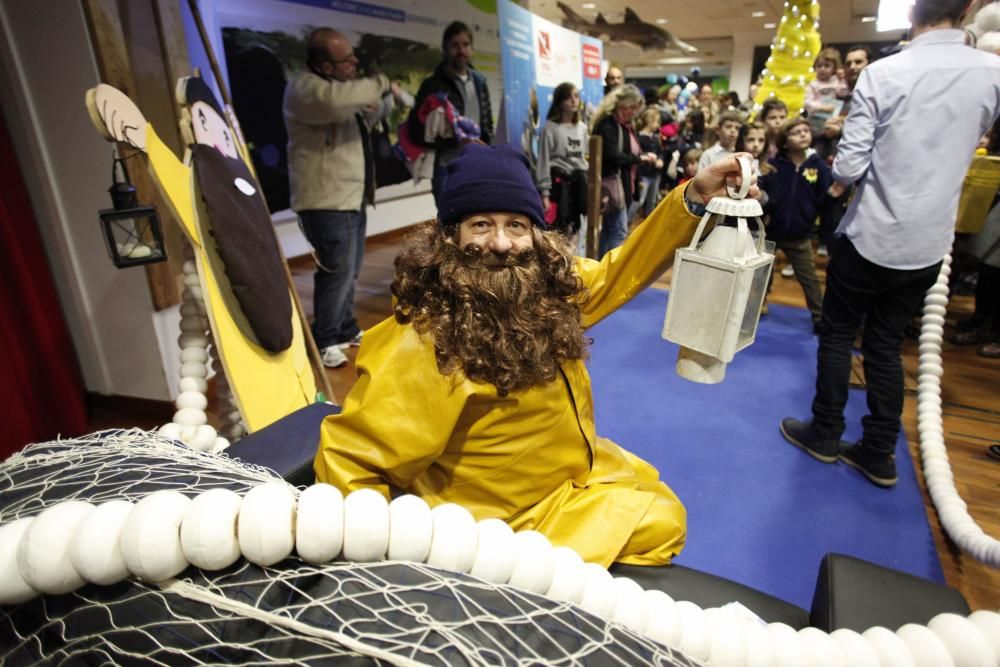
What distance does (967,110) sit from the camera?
5.65ft

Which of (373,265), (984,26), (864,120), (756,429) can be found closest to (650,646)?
(864,120)

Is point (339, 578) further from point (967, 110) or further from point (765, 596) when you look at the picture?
point (967, 110)

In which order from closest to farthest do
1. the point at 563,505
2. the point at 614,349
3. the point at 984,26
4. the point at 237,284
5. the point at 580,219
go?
1. the point at 563,505
2. the point at 237,284
3. the point at 984,26
4. the point at 614,349
5. the point at 580,219

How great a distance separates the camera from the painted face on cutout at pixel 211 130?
1.67 metres

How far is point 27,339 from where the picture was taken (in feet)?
7.45

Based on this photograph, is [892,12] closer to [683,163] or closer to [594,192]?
[594,192]

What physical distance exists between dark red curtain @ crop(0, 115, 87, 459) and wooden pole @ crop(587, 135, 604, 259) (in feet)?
9.92

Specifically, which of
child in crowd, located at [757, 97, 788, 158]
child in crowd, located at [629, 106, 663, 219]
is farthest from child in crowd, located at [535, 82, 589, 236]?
child in crowd, located at [629, 106, 663, 219]

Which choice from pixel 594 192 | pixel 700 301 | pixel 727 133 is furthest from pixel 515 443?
pixel 727 133

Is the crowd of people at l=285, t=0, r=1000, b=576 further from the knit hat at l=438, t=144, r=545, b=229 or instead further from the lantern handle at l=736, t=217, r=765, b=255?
the lantern handle at l=736, t=217, r=765, b=255

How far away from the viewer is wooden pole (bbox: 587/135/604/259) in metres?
3.89

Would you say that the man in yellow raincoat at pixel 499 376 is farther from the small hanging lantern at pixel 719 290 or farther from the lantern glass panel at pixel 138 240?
the lantern glass panel at pixel 138 240

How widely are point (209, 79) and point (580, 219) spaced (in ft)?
9.19

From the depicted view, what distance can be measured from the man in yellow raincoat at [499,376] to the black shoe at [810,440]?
1475mm
